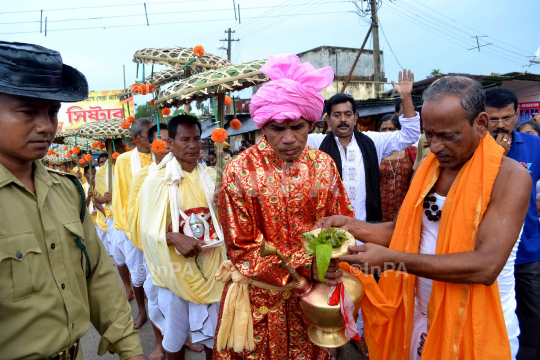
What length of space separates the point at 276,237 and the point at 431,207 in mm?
937

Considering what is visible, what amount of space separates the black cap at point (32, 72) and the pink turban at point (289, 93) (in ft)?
3.45

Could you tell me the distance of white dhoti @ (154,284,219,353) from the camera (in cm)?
331

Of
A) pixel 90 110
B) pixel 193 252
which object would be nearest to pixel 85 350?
pixel 193 252

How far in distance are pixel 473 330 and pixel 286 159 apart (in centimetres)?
137

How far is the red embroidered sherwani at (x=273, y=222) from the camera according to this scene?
2285mm

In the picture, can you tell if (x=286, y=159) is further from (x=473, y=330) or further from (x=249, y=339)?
(x=473, y=330)

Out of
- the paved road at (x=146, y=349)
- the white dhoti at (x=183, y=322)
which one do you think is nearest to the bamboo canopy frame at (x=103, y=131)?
the paved road at (x=146, y=349)

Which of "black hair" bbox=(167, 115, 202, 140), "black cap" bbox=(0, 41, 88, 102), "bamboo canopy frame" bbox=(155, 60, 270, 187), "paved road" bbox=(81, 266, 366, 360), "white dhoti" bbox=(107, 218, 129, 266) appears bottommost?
"paved road" bbox=(81, 266, 366, 360)

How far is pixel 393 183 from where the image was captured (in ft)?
15.9

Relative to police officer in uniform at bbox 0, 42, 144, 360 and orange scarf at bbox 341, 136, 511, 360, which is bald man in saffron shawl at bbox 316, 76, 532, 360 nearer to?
orange scarf at bbox 341, 136, 511, 360

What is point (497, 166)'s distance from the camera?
1.82 metres

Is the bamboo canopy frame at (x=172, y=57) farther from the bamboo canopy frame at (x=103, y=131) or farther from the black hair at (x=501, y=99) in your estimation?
the black hair at (x=501, y=99)

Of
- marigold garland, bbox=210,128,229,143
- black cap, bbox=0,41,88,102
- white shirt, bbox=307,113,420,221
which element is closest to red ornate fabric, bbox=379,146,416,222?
white shirt, bbox=307,113,420,221

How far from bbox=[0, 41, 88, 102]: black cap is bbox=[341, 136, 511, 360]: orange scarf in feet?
6.26
